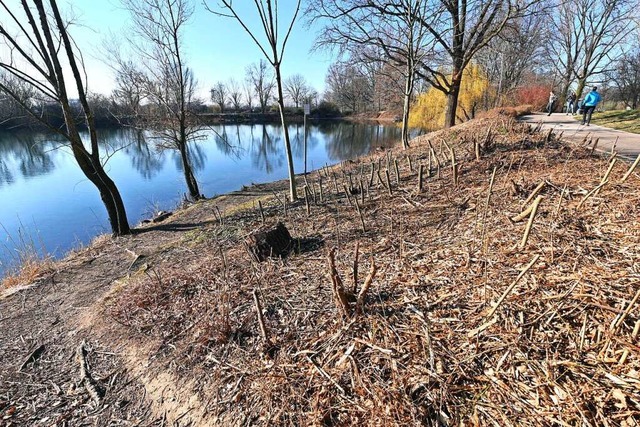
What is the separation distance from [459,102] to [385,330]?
24.6m

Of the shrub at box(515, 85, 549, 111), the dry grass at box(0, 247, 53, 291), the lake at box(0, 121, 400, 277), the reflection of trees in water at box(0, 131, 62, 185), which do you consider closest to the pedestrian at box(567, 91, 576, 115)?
the shrub at box(515, 85, 549, 111)

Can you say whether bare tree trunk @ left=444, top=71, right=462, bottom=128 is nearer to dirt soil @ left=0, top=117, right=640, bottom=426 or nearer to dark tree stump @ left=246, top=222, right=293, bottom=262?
dirt soil @ left=0, top=117, right=640, bottom=426

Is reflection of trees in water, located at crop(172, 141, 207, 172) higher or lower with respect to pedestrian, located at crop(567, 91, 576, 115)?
lower

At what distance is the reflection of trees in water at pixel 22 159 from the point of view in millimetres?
18214

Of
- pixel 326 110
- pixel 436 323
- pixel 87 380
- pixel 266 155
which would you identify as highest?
pixel 326 110

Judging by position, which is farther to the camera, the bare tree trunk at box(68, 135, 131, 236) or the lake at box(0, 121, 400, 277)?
the lake at box(0, 121, 400, 277)

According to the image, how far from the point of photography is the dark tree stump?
149 inches

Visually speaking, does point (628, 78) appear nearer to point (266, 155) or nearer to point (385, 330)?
point (266, 155)

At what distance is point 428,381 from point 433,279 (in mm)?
1006

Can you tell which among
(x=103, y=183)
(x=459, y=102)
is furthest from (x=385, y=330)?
(x=459, y=102)

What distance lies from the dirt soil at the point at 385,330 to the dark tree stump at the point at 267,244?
0.50 feet

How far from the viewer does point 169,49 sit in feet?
37.5

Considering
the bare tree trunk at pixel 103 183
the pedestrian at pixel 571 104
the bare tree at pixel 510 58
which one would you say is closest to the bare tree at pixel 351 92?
the bare tree at pixel 510 58

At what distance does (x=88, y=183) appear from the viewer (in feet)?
56.8
